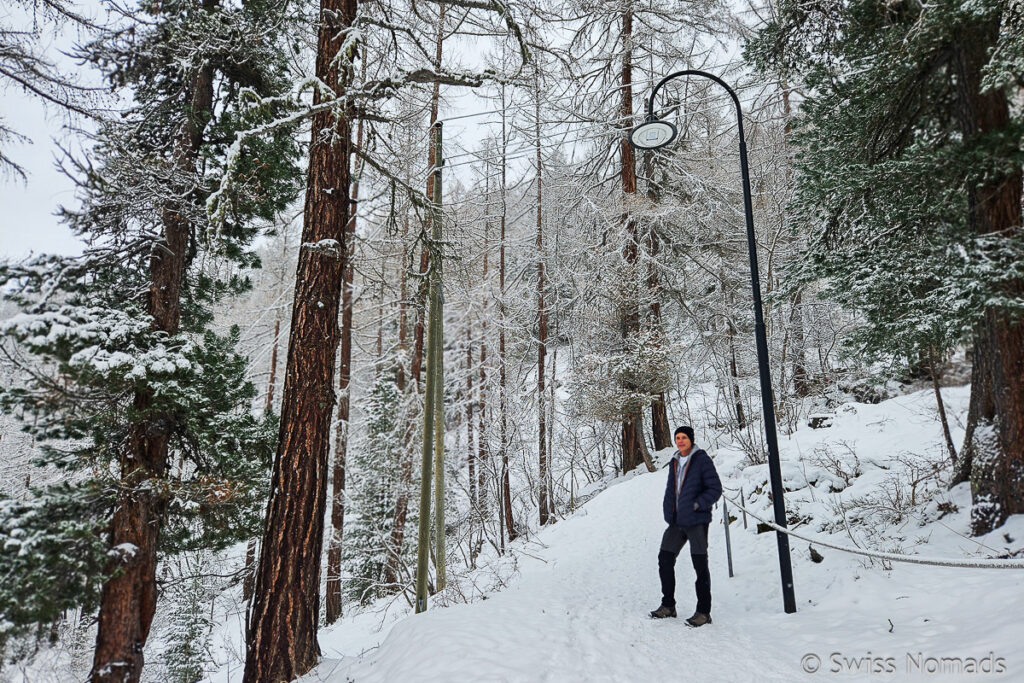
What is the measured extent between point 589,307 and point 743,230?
5043mm

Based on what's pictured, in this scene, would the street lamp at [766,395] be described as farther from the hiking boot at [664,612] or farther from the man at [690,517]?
the hiking boot at [664,612]

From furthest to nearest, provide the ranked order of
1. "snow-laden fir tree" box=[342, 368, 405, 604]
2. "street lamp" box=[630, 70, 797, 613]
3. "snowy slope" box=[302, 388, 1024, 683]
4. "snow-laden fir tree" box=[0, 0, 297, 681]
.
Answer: "snow-laden fir tree" box=[342, 368, 405, 604], "snow-laden fir tree" box=[0, 0, 297, 681], "street lamp" box=[630, 70, 797, 613], "snowy slope" box=[302, 388, 1024, 683]

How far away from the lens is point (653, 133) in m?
5.70

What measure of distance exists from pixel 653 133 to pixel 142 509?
24.6 ft

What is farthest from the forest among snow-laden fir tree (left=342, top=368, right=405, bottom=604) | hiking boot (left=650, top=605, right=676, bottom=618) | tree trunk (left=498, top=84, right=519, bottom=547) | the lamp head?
snow-laden fir tree (left=342, top=368, right=405, bottom=604)

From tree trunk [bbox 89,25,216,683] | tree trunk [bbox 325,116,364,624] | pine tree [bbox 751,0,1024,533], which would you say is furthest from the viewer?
tree trunk [bbox 325,116,364,624]

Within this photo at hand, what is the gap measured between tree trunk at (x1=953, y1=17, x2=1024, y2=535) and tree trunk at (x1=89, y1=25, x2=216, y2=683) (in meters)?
8.90

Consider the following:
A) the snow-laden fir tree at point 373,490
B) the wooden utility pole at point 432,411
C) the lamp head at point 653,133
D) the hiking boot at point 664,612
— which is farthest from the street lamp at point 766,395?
the snow-laden fir tree at point 373,490

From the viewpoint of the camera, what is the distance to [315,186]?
520 centimetres

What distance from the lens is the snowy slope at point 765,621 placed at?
3539 mm

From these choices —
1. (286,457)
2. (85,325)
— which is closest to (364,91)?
(286,457)

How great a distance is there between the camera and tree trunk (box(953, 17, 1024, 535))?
4891 millimetres

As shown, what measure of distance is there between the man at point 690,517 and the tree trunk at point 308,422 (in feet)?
11.1

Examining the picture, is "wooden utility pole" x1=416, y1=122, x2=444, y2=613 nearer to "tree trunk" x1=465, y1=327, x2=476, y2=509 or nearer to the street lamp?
the street lamp
